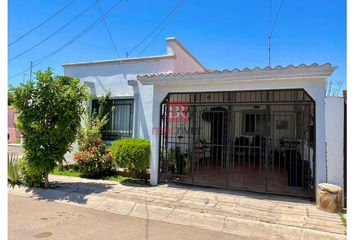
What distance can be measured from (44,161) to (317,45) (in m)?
11.6

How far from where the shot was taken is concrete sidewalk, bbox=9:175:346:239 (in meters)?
5.60

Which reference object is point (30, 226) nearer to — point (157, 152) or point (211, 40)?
point (157, 152)

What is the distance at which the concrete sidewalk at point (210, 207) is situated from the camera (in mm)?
5598

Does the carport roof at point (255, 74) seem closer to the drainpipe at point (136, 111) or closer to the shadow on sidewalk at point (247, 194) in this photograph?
the drainpipe at point (136, 111)

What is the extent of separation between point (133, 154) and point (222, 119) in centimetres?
297

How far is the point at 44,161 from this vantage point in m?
8.40

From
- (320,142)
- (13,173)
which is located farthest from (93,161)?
(320,142)

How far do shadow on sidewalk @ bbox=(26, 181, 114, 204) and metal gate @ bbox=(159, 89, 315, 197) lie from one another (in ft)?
6.81

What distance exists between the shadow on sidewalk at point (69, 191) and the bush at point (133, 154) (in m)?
0.87

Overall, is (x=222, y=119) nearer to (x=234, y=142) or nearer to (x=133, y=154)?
(x=234, y=142)

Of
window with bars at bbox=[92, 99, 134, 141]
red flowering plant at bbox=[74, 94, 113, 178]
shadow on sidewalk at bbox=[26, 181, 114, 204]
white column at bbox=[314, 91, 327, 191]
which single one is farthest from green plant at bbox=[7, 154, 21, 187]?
white column at bbox=[314, 91, 327, 191]

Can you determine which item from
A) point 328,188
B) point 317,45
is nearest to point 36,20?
point 317,45

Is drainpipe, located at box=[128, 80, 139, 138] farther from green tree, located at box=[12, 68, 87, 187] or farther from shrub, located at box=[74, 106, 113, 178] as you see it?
green tree, located at box=[12, 68, 87, 187]

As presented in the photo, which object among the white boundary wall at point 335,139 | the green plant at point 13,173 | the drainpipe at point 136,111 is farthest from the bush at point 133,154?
the white boundary wall at point 335,139
